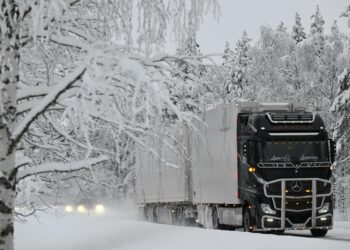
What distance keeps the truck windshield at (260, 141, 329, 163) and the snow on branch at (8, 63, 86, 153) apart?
41.0ft

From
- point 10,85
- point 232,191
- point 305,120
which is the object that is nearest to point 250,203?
point 232,191

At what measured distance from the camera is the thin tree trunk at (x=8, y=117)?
759 centimetres

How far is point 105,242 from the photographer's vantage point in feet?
47.9

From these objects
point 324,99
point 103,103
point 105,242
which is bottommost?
point 105,242

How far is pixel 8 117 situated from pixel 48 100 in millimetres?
569

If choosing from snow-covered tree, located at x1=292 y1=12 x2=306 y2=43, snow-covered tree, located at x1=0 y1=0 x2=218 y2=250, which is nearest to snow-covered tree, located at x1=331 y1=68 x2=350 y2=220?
snow-covered tree, located at x1=292 y1=12 x2=306 y2=43

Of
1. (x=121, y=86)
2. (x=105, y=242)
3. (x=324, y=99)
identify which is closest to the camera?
(x=121, y=86)

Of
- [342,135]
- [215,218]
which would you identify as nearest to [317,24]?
[342,135]

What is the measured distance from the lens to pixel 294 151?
19812 millimetres

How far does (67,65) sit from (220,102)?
1964 millimetres

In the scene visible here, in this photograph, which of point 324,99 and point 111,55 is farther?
point 324,99

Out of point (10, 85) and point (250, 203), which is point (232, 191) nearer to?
point (250, 203)

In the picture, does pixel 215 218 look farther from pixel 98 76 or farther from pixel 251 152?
Answer: pixel 98 76

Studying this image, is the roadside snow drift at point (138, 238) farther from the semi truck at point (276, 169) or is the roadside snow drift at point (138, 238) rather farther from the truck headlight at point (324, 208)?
the truck headlight at point (324, 208)
